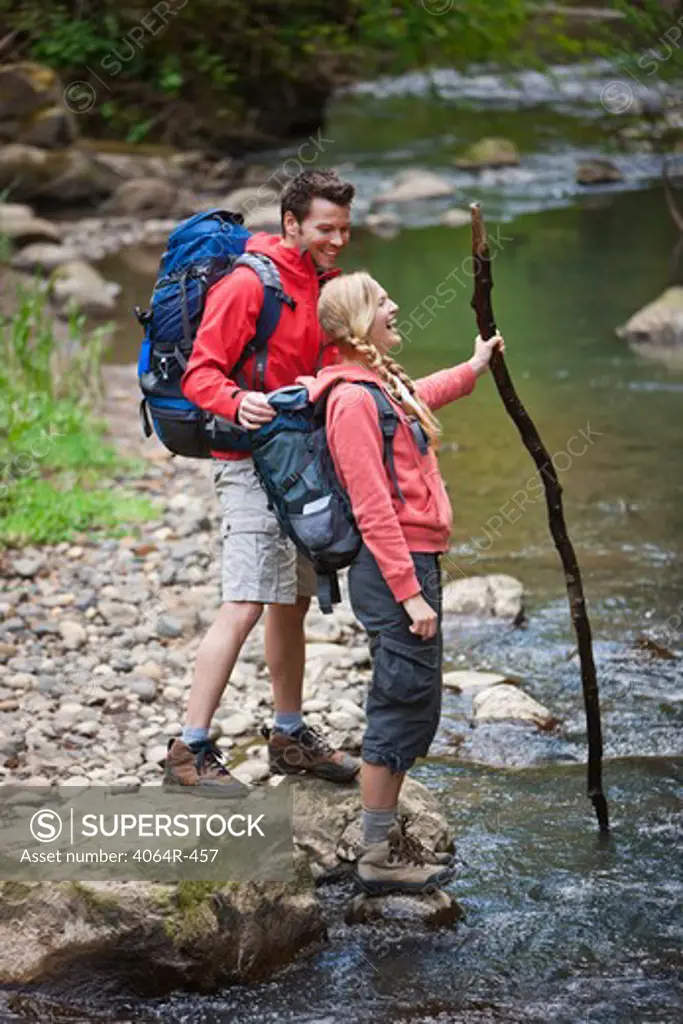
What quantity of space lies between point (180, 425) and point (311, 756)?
1065mm

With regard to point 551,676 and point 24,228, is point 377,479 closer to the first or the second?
point 551,676

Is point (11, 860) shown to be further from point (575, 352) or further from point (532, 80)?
point (532, 80)

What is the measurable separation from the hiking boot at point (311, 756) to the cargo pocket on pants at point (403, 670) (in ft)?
2.08

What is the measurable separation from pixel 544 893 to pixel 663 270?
1006 centimetres

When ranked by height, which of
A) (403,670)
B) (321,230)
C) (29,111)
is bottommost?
(403,670)

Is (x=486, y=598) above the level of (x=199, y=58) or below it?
below

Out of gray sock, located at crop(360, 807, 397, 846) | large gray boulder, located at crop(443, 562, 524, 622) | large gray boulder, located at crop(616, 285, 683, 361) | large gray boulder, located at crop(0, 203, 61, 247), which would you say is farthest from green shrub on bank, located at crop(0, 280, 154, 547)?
large gray boulder, located at crop(0, 203, 61, 247)

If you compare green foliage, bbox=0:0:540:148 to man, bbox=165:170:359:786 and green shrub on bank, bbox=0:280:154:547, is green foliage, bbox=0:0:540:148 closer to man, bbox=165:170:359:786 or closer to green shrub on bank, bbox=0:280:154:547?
green shrub on bank, bbox=0:280:154:547

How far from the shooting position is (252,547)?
3918mm

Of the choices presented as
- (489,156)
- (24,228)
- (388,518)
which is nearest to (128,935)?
(388,518)

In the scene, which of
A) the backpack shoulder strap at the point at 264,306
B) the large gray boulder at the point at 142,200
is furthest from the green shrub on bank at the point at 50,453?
the large gray boulder at the point at 142,200

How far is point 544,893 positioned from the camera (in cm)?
414

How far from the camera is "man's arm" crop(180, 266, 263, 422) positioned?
3730mm

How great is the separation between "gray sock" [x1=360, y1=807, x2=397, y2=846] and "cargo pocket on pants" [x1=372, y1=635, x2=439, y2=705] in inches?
14.9
